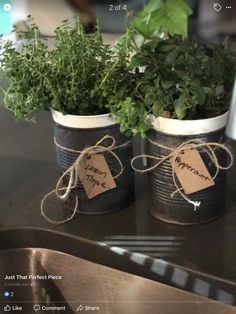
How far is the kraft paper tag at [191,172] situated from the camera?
0.69 m

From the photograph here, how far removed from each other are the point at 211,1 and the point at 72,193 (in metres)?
0.39

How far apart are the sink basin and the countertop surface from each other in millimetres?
20

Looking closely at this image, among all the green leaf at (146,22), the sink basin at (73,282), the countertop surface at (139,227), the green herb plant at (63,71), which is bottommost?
the sink basin at (73,282)

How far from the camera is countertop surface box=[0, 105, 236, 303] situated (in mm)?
671

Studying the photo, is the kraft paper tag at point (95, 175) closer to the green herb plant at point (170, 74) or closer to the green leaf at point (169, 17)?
the green herb plant at point (170, 74)

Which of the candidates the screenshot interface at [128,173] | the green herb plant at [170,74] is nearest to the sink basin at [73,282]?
the screenshot interface at [128,173]

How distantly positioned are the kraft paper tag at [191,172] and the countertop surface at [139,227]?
0.08 m

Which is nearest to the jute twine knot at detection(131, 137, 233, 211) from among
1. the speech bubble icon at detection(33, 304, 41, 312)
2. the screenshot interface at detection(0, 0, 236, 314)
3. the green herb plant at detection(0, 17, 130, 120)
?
the screenshot interface at detection(0, 0, 236, 314)

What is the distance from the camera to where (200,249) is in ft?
2.31

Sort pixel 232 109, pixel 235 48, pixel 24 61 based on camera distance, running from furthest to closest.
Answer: pixel 235 48
pixel 24 61
pixel 232 109

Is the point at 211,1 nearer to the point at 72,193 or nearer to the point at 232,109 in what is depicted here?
the point at 232,109

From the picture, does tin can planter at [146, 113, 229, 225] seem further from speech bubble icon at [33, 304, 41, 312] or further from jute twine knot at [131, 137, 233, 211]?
speech bubble icon at [33, 304, 41, 312]

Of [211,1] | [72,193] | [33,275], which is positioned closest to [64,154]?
[72,193]

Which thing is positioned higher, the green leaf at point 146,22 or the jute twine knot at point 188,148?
the green leaf at point 146,22
